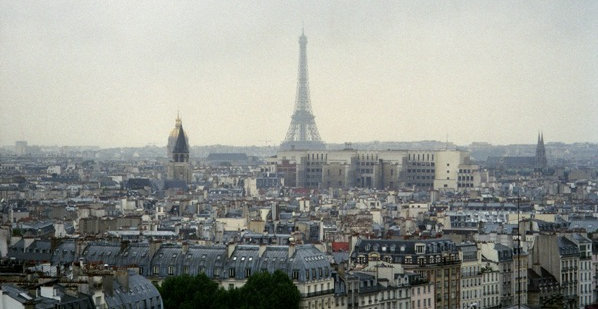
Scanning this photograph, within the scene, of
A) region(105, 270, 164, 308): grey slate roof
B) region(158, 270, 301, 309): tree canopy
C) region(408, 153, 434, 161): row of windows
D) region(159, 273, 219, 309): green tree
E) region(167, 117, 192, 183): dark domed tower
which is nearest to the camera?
region(105, 270, 164, 308): grey slate roof

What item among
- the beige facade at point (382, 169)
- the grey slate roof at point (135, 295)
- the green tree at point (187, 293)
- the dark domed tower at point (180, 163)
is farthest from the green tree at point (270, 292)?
the beige facade at point (382, 169)

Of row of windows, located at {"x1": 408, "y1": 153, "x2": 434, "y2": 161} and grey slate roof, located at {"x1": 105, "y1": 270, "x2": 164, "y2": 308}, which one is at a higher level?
row of windows, located at {"x1": 408, "y1": 153, "x2": 434, "y2": 161}

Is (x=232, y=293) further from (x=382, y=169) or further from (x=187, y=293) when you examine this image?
(x=382, y=169)

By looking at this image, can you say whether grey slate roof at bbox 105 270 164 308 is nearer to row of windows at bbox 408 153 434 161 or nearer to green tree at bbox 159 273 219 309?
green tree at bbox 159 273 219 309

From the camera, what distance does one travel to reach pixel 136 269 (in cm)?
4766

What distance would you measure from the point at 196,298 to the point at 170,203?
66.5 m

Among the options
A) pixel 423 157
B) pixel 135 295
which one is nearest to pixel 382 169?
pixel 423 157

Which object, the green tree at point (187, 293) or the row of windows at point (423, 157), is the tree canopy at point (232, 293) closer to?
the green tree at point (187, 293)

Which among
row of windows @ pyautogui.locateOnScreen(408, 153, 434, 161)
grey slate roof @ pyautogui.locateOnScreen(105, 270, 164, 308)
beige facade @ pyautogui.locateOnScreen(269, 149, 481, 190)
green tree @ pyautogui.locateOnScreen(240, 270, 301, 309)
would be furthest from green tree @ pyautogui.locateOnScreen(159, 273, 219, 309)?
row of windows @ pyautogui.locateOnScreen(408, 153, 434, 161)

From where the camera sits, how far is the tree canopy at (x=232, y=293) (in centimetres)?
4438

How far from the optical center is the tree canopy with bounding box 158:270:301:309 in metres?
44.4

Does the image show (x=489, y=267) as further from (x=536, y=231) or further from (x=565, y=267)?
(x=536, y=231)

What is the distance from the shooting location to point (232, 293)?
4544 cm

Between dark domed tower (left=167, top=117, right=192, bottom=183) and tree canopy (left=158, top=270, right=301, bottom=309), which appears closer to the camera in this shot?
tree canopy (left=158, top=270, right=301, bottom=309)
